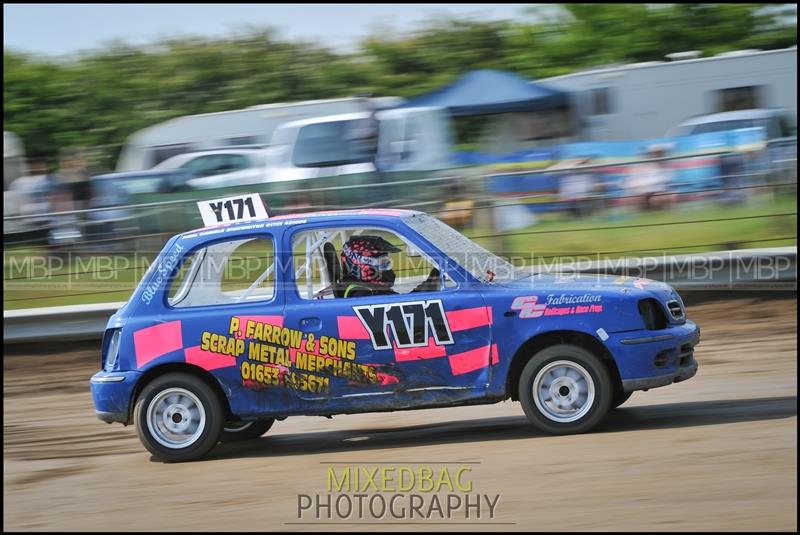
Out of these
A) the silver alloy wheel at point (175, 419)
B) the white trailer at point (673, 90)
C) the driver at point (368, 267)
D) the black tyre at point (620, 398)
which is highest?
the white trailer at point (673, 90)

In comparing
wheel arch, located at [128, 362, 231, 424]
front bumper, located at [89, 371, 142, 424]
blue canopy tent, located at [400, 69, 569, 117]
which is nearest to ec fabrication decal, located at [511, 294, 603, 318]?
wheel arch, located at [128, 362, 231, 424]

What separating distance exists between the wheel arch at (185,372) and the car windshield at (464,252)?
5.87ft

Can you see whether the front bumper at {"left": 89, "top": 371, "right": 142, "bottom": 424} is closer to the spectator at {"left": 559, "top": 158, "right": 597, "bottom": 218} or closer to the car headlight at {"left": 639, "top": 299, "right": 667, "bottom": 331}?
the car headlight at {"left": 639, "top": 299, "right": 667, "bottom": 331}

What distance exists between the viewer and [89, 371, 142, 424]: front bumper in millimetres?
7332

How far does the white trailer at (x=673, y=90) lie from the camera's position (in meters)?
18.2

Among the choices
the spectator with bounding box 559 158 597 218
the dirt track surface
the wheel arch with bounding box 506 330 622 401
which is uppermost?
the spectator with bounding box 559 158 597 218

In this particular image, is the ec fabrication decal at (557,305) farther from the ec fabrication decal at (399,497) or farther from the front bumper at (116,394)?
the front bumper at (116,394)

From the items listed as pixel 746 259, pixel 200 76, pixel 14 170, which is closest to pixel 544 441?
pixel 746 259

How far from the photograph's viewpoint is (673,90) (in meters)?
18.8

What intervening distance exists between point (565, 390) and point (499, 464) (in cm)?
78

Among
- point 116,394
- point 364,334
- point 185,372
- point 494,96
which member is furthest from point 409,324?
point 494,96

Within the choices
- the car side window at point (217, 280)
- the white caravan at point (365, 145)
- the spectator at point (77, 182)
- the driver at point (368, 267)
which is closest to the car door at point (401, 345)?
the driver at point (368, 267)

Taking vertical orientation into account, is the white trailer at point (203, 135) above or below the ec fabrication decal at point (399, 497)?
above

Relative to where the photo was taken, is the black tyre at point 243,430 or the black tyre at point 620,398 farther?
the black tyre at point 243,430
